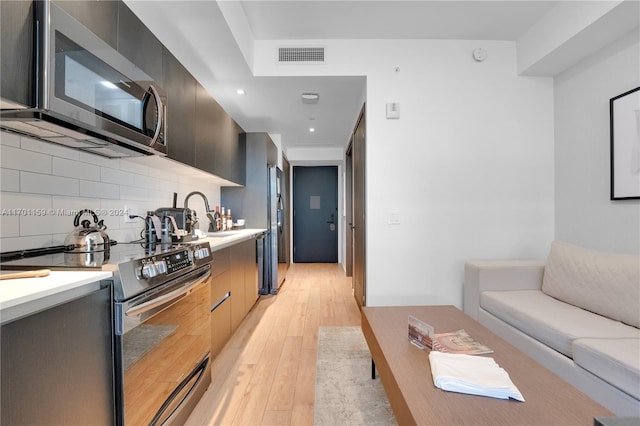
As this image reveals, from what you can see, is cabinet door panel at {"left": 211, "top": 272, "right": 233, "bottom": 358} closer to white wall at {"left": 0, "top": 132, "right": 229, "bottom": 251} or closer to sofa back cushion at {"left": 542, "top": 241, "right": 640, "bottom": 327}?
white wall at {"left": 0, "top": 132, "right": 229, "bottom": 251}

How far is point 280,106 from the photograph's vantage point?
3.33 meters

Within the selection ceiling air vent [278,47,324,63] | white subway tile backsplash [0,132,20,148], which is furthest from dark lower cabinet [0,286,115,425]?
ceiling air vent [278,47,324,63]

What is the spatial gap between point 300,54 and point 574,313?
9.22ft

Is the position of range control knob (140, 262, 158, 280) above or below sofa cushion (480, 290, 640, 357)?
above

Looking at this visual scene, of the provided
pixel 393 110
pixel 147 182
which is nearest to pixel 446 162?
pixel 393 110

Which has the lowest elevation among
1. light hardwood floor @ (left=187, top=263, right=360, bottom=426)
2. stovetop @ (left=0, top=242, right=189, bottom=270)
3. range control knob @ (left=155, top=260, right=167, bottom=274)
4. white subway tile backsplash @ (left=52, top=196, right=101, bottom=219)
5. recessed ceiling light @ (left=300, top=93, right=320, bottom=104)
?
light hardwood floor @ (left=187, top=263, right=360, bottom=426)

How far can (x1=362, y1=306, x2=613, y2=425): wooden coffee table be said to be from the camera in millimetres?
875

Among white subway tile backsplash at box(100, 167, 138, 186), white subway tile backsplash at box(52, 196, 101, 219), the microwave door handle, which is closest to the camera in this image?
white subway tile backsplash at box(52, 196, 101, 219)

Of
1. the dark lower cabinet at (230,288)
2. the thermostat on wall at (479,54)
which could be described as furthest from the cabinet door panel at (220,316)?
the thermostat on wall at (479,54)

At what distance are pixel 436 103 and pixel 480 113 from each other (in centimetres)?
43

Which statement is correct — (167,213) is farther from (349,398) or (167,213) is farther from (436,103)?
(436,103)

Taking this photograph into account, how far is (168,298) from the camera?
131 centimetres

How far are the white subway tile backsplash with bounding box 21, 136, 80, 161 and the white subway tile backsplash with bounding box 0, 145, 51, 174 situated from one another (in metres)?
0.02

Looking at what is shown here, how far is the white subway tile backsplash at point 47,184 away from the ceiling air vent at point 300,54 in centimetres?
190
